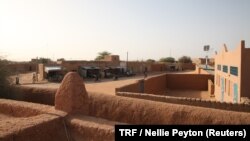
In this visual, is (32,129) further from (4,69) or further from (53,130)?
(4,69)

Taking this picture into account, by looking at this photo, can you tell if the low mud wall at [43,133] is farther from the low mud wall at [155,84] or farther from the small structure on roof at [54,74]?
the small structure on roof at [54,74]

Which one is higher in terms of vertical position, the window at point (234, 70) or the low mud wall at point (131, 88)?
the window at point (234, 70)

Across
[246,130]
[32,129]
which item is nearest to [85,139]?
[32,129]

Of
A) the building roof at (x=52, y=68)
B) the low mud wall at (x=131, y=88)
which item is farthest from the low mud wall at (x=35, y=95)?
the building roof at (x=52, y=68)

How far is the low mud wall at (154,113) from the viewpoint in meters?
7.41

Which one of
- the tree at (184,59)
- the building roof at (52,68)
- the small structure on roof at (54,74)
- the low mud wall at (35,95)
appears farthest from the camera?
the tree at (184,59)

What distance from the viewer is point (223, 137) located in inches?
225

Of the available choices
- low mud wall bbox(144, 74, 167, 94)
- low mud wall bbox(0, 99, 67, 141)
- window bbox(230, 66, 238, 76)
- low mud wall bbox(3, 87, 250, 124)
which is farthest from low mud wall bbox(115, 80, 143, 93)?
window bbox(230, 66, 238, 76)

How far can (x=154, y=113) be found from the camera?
8688mm

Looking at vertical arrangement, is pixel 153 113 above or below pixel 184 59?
below

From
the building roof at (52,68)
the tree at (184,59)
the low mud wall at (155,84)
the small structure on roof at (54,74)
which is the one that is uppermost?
the tree at (184,59)

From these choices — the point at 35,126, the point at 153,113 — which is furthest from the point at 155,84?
the point at 35,126

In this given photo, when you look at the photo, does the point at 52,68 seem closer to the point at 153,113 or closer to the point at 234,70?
the point at 234,70

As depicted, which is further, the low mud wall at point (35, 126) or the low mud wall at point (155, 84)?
the low mud wall at point (155, 84)
